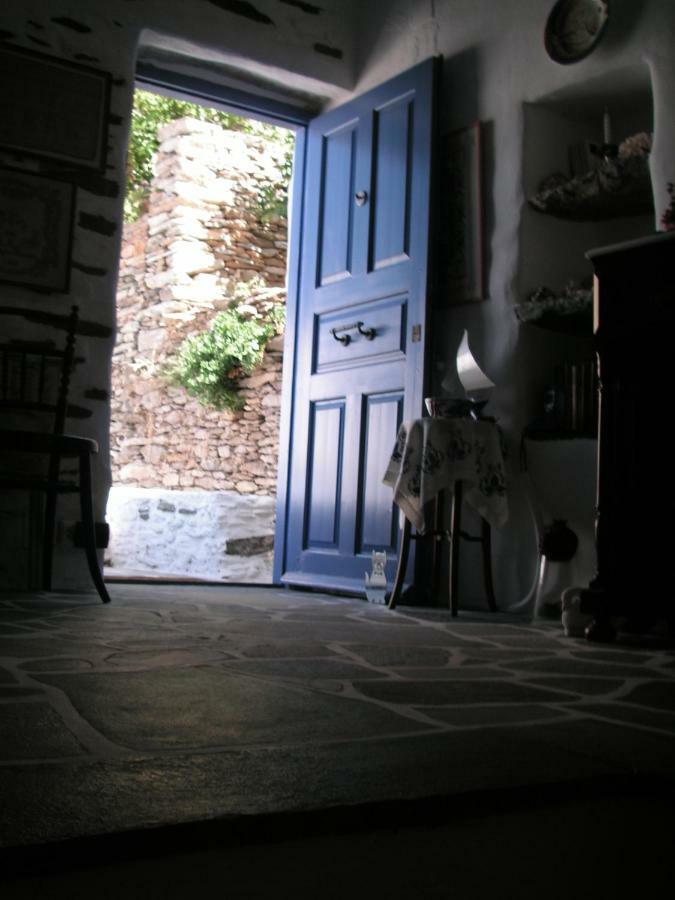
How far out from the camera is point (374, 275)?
4176mm

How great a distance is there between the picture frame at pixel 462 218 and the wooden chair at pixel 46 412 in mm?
1573

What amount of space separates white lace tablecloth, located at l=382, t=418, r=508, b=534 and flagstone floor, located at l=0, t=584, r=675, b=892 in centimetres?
87

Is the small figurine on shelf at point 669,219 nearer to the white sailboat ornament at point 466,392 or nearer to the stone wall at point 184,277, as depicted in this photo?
the white sailboat ornament at point 466,392

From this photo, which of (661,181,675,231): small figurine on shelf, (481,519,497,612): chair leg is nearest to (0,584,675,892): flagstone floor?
(481,519,497,612): chair leg

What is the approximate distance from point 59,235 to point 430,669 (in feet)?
8.90

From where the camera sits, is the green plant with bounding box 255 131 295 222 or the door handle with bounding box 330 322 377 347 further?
the green plant with bounding box 255 131 295 222

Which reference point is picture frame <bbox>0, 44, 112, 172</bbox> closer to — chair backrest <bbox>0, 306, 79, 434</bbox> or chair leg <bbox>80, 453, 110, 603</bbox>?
chair backrest <bbox>0, 306, 79, 434</bbox>

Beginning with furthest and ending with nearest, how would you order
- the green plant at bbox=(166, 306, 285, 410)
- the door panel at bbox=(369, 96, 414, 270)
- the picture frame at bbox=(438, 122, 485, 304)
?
the green plant at bbox=(166, 306, 285, 410) < the door panel at bbox=(369, 96, 414, 270) < the picture frame at bbox=(438, 122, 485, 304)

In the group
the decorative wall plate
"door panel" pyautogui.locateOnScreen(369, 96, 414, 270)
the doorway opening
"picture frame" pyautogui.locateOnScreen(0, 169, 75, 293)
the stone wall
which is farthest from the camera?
the stone wall

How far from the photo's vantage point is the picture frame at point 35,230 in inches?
149

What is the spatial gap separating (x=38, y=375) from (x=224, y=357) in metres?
3.89

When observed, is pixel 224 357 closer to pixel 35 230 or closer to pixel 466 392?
pixel 35 230

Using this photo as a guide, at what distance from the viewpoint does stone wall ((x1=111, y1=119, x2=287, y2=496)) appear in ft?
25.9

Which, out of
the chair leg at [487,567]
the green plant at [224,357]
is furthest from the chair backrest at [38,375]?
the green plant at [224,357]
